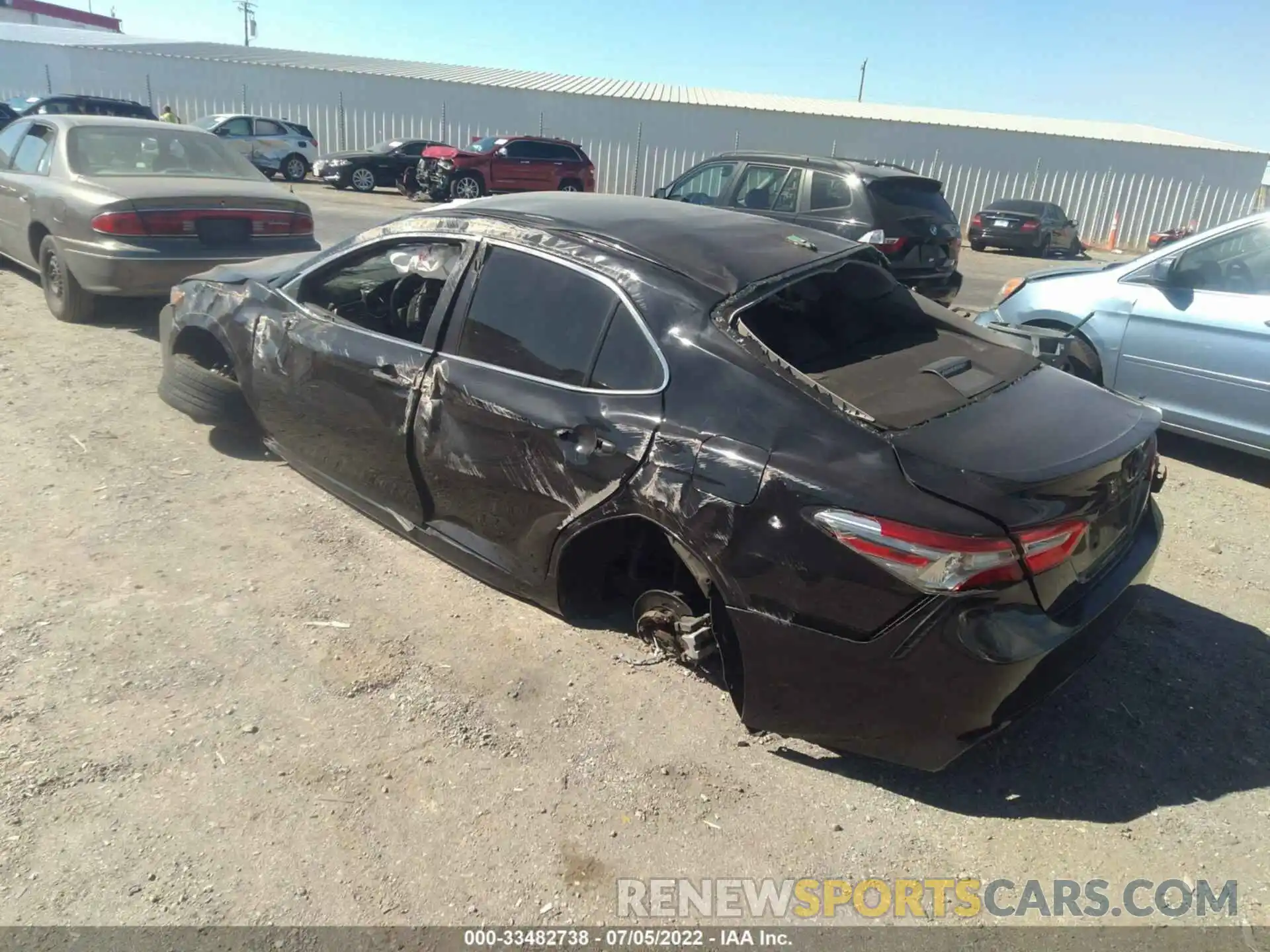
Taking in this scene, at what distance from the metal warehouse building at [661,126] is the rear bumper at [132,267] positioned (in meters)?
21.1

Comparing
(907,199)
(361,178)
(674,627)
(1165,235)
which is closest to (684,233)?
(674,627)

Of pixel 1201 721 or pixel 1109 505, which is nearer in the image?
pixel 1109 505

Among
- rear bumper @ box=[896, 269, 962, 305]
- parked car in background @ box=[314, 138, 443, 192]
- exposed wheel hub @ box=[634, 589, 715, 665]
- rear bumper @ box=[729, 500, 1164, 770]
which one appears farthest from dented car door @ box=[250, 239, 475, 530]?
parked car in background @ box=[314, 138, 443, 192]

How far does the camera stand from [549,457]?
3.18m

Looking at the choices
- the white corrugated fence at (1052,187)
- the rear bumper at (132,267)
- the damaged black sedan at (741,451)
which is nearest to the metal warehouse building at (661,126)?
the white corrugated fence at (1052,187)

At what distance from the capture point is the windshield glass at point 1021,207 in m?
22.3

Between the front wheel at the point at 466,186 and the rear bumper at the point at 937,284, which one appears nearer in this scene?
the rear bumper at the point at 937,284

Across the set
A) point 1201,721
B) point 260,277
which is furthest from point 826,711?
point 260,277

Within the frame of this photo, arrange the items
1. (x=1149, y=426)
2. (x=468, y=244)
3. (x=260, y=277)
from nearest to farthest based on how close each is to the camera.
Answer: (x=1149, y=426) → (x=468, y=244) → (x=260, y=277)

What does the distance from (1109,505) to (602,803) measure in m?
1.88

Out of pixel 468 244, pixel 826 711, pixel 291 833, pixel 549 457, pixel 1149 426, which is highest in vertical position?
Answer: pixel 468 244

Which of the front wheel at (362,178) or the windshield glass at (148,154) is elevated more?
the windshield glass at (148,154)

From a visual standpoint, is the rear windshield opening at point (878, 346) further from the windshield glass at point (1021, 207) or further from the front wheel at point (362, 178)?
the front wheel at point (362, 178)

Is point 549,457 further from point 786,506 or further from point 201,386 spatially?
point 201,386
